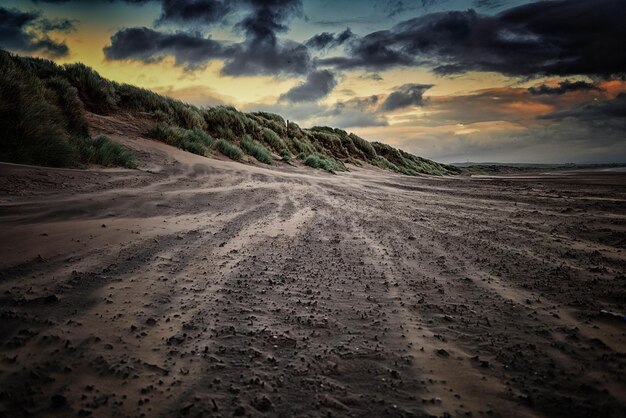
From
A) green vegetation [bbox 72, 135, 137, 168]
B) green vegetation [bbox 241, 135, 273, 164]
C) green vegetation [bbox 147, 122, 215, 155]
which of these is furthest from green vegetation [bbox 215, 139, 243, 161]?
green vegetation [bbox 72, 135, 137, 168]

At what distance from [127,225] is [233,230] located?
0.94 meters

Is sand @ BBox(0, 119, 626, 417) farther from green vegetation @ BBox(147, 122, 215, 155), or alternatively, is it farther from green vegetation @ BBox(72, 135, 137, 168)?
green vegetation @ BBox(147, 122, 215, 155)

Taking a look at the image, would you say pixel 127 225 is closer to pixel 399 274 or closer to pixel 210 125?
pixel 399 274

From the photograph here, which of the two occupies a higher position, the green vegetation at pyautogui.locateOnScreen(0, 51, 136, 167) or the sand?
the green vegetation at pyautogui.locateOnScreen(0, 51, 136, 167)

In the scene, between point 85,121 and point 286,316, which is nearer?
point 286,316

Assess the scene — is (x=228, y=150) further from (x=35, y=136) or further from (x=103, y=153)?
(x=35, y=136)

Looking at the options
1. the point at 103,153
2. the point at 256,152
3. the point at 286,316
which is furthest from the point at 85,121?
the point at 286,316

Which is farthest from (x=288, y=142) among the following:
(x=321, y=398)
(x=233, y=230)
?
(x=321, y=398)

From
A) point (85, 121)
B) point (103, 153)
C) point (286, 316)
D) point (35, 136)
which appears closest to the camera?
point (286, 316)

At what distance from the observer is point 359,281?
7.79ft

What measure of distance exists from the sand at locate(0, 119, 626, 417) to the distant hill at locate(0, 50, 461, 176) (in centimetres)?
103

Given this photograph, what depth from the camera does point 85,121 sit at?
6.62m

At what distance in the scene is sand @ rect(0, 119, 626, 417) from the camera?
1230 mm

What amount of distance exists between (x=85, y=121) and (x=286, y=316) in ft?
22.7
